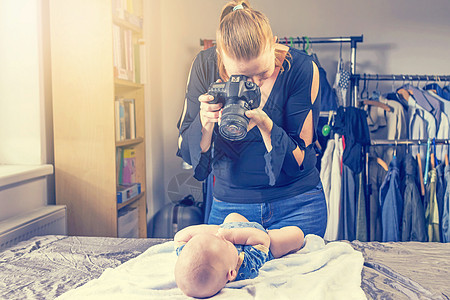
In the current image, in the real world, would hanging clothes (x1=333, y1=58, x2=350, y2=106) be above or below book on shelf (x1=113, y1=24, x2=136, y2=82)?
below

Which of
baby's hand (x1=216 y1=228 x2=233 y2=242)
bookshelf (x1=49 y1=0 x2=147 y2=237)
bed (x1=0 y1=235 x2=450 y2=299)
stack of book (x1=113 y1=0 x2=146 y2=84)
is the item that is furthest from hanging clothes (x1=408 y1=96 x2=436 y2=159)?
baby's hand (x1=216 y1=228 x2=233 y2=242)

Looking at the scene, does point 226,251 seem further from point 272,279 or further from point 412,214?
point 412,214

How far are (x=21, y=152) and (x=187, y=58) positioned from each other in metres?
1.11

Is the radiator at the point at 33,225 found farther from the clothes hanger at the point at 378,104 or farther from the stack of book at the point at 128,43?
the clothes hanger at the point at 378,104

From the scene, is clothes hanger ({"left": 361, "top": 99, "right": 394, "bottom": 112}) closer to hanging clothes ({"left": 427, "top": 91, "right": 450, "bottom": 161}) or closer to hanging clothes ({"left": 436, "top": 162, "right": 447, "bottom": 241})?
hanging clothes ({"left": 427, "top": 91, "right": 450, "bottom": 161})

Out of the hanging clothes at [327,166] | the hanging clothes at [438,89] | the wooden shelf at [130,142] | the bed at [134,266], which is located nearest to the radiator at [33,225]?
the bed at [134,266]

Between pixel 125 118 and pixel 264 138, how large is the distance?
3.90 ft

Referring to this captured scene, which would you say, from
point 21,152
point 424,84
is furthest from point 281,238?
point 424,84

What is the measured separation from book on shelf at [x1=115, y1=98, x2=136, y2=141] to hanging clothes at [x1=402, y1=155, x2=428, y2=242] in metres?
1.48

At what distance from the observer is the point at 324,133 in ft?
7.57

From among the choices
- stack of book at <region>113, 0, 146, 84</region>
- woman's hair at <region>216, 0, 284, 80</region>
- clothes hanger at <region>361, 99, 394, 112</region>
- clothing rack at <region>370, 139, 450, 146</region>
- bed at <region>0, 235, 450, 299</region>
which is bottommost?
bed at <region>0, 235, 450, 299</region>

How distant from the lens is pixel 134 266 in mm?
1113

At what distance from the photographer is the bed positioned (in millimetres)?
974

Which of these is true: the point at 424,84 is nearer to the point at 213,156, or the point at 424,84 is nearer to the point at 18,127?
the point at 213,156
